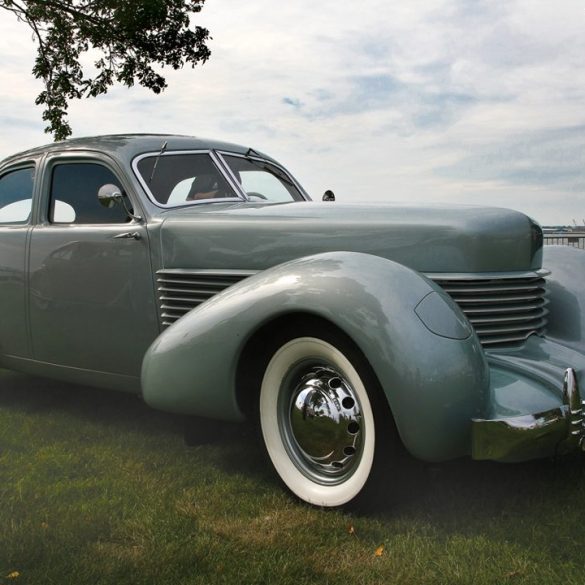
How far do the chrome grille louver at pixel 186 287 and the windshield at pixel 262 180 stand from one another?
96cm

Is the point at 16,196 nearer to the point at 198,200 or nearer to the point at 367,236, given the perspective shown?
the point at 198,200

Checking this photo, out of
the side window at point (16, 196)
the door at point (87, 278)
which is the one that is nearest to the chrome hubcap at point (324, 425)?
the door at point (87, 278)

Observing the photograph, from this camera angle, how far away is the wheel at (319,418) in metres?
3.11

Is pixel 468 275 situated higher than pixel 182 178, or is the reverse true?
pixel 182 178

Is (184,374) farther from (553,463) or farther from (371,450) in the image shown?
(553,463)

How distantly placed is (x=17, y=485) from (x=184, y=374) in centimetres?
110

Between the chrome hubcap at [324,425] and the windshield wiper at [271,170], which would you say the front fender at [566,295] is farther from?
the windshield wiper at [271,170]

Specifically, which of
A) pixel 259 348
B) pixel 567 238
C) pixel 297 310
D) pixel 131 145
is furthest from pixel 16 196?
pixel 567 238

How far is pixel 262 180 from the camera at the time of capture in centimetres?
536

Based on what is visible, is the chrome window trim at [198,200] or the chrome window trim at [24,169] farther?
the chrome window trim at [24,169]

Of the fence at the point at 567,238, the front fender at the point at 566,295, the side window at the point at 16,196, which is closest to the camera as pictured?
the front fender at the point at 566,295

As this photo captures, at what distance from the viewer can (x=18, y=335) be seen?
5.16 m

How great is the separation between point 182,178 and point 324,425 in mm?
2184

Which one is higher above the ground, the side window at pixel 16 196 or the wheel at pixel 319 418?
the side window at pixel 16 196
